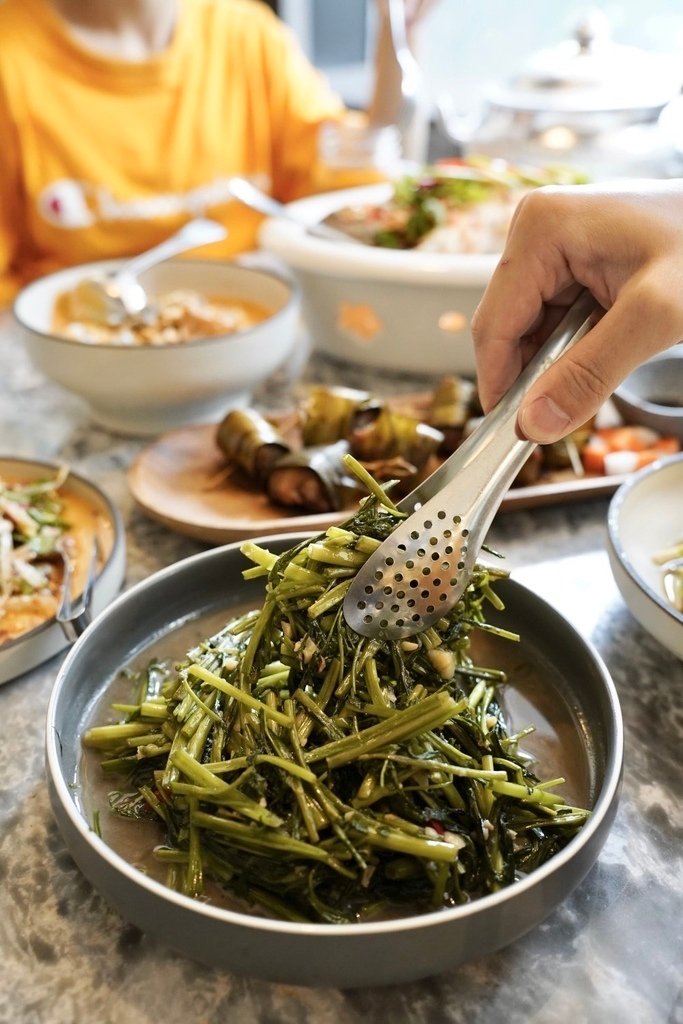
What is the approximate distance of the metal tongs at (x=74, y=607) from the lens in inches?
49.2

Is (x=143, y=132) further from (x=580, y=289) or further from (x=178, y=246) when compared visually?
(x=580, y=289)

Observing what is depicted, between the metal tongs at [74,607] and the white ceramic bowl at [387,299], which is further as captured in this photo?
the white ceramic bowl at [387,299]

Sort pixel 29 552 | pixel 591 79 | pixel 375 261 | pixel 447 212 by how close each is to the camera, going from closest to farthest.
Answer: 1. pixel 29 552
2. pixel 375 261
3. pixel 447 212
4. pixel 591 79

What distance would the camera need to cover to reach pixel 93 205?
9.64ft

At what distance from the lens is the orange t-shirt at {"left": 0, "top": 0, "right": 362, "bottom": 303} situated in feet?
9.29

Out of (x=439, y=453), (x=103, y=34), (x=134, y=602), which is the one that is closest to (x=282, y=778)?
(x=134, y=602)

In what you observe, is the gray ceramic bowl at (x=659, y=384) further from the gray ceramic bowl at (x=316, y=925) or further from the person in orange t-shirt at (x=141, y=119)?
the person in orange t-shirt at (x=141, y=119)

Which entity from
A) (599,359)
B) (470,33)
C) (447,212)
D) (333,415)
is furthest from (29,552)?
(470,33)

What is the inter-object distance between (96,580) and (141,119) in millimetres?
2277

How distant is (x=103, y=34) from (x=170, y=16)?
27cm

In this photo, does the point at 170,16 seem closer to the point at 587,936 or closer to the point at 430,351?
the point at 430,351

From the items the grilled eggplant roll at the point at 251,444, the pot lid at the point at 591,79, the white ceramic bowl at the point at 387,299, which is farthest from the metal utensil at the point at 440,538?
the pot lid at the point at 591,79

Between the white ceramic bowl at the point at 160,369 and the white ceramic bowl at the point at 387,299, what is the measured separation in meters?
0.11

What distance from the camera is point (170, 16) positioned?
299 centimetres
